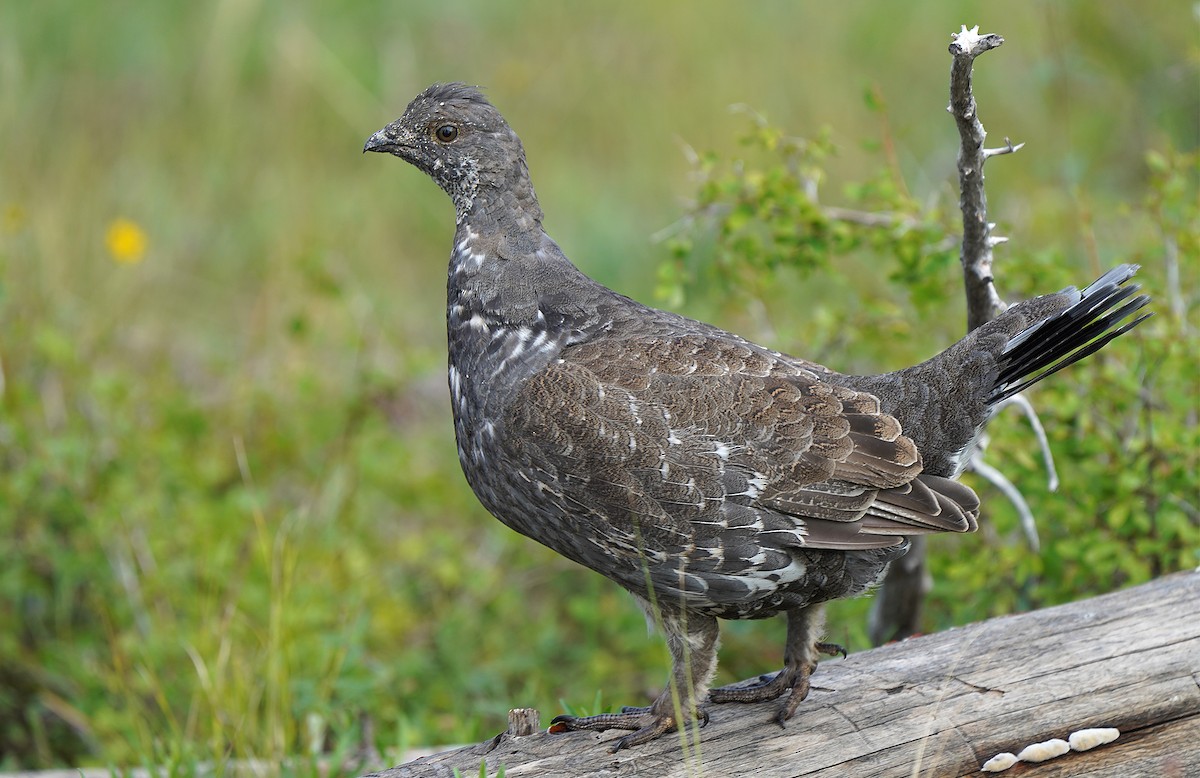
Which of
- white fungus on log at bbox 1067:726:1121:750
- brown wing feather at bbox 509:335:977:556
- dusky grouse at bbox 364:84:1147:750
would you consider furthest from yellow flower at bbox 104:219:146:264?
white fungus on log at bbox 1067:726:1121:750

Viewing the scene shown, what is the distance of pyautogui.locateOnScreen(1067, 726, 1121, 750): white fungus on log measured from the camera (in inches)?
127

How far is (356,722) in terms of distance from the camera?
464 cm

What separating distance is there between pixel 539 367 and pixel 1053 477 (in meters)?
1.86

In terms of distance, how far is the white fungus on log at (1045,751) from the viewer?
3.23m

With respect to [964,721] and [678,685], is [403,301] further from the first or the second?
[964,721]

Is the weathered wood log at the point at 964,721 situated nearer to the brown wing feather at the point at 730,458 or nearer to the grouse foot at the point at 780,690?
the grouse foot at the point at 780,690

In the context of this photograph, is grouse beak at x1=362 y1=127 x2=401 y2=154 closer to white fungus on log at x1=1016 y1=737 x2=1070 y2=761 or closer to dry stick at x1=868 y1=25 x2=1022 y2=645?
dry stick at x1=868 y1=25 x2=1022 y2=645

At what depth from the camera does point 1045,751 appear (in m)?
3.23

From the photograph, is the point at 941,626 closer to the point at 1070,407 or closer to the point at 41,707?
the point at 1070,407

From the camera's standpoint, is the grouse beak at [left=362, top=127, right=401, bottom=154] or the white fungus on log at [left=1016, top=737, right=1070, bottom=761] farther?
the grouse beak at [left=362, top=127, right=401, bottom=154]

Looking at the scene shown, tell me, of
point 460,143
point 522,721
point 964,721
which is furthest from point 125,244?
point 964,721

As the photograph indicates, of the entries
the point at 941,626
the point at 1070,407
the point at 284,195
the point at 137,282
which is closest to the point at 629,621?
the point at 941,626

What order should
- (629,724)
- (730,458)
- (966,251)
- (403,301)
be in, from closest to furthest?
(730,458) → (629,724) → (966,251) → (403,301)

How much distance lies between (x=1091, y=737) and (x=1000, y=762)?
0.26 m
